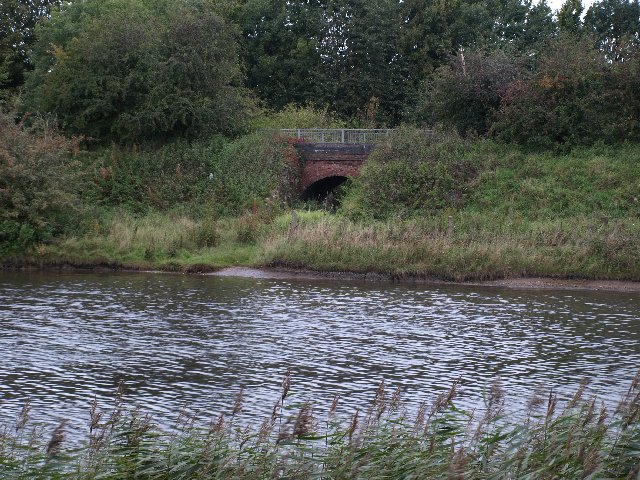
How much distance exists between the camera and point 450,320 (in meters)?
24.5

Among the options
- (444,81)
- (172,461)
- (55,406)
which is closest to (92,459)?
(172,461)

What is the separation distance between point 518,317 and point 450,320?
211 cm

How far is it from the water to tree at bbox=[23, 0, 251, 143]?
14.7 meters

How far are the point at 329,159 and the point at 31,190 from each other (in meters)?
14.8

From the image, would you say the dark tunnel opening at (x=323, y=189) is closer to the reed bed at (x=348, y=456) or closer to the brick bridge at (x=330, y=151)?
the brick bridge at (x=330, y=151)

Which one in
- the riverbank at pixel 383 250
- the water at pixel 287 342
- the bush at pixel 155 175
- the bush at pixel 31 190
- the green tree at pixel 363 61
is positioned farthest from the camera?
the green tree at pixel 363 61

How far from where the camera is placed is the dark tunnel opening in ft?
152

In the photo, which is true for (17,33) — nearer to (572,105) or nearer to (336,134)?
(336,134)

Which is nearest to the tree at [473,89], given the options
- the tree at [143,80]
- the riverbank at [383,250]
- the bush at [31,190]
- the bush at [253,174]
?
the bush at [253,174]

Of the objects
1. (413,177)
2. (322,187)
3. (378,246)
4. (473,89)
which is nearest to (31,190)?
(378,246)

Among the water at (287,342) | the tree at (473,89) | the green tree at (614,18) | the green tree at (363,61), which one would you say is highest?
the green tree at (614,18)

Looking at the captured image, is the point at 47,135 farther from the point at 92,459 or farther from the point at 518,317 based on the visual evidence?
the point at 92,459

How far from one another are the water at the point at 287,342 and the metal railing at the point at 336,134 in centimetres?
1561

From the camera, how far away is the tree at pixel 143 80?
4381 cm
